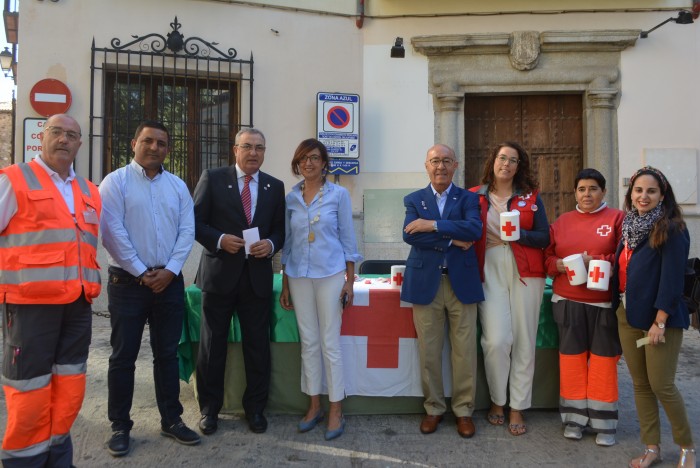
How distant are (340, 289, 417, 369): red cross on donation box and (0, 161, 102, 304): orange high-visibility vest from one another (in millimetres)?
1648

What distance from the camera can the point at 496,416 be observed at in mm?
3537

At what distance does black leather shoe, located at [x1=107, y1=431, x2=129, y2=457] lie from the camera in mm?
3049

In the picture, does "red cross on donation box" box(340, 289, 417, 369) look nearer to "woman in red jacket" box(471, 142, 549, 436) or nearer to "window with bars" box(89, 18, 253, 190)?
"woman in red jacket" box(471, 142, 549, 436)

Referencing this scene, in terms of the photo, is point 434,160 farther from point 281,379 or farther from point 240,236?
point 281,379

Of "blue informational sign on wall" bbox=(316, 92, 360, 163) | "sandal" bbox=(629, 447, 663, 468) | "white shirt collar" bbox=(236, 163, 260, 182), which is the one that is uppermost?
"blue informational sign on wall" bbox=(316, 92, 360, 163)

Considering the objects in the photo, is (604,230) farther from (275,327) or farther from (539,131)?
(539,131)

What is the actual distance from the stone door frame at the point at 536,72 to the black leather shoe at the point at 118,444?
5048mm

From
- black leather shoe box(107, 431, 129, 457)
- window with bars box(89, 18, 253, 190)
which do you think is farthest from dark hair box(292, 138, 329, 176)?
window with bars box(89, 18, 253, 190)

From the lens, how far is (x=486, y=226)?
137 inches

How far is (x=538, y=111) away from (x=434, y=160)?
4.41 m

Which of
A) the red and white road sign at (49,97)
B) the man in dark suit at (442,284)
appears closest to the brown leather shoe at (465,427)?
the man in dark suit at (442,284)

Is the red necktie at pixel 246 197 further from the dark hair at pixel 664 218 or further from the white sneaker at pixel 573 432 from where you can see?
the white sneaker at pixel 573 432

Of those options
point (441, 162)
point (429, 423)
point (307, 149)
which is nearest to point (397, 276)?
point (441, 162)

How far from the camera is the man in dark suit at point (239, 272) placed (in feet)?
10.8
